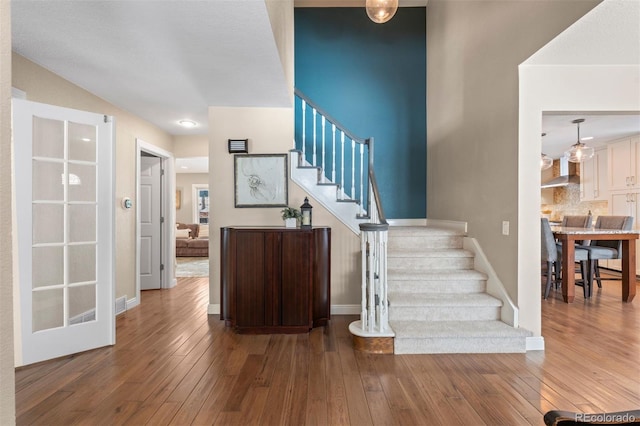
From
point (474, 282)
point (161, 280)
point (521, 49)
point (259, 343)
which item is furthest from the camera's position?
point (161, 280)

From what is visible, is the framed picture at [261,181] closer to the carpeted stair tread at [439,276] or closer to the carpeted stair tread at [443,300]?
the carpeted stair tread at [439,276]

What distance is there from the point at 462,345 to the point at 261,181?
278 centimetres

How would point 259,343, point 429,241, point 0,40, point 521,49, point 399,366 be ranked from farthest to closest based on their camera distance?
point 429,241, point 259,343, point 521,49, point 399,366, point 0,40

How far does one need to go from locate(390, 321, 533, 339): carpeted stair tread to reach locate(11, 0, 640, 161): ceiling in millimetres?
2109

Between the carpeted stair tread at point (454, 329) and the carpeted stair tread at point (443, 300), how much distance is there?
0.55 feet

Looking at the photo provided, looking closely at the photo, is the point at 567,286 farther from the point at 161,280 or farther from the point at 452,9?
the point at 161,280

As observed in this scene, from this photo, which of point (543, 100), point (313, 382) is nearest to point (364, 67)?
point (543, 100)

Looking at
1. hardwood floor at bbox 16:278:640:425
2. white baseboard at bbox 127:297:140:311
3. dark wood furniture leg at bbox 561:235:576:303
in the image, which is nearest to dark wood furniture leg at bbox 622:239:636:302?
dark wood furniture leg at bbox 561:235:576:303

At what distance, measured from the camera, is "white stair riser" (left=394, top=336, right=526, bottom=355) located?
287 centimetres

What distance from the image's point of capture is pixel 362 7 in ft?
17.6

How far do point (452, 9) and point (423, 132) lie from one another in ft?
5.70

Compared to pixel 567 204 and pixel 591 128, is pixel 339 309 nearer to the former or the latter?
pixel 591 128

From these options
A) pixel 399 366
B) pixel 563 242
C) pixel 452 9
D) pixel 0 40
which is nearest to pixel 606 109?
pixel 563 242

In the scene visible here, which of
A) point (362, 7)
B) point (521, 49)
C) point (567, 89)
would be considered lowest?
point (567, 89)
